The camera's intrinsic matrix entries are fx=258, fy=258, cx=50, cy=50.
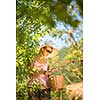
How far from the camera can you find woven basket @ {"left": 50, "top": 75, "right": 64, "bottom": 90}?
162cm

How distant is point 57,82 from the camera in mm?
1621

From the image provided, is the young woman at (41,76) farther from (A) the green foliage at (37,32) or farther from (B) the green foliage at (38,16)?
(B) the green foliage at (38,16)

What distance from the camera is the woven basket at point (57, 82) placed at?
1.62m

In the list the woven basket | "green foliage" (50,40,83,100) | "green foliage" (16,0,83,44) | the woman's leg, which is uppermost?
"green foliage" (16,0,83,44)

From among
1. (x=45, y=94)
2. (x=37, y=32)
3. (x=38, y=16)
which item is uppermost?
(x=38, y=16)

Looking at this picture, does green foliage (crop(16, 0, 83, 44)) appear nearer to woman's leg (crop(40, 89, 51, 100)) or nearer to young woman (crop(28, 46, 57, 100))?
young woman (crop(28, 46, 57, 100))

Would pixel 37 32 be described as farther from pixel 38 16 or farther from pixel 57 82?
pixel 57 82

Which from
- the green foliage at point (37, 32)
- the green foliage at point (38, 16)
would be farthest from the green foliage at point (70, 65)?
the green foliage at point (38, 16)

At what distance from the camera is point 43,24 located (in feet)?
5.34

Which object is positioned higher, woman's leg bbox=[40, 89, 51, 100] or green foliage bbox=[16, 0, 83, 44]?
green foliage bbox=[16, 0, 83, 44]

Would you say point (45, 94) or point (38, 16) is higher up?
point (38, 16)

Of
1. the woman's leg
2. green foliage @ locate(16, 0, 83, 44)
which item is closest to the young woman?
the woman's leg

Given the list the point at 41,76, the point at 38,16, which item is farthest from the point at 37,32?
the point at 41,76
